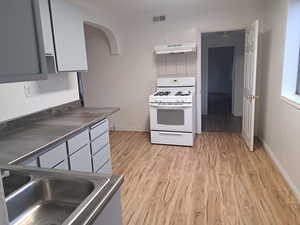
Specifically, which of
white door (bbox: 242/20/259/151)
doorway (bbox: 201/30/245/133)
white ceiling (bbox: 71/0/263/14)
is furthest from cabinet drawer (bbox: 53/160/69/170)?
doorway (bbox: 201/30/245/133)

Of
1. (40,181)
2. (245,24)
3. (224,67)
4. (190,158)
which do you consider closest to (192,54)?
(245,24)

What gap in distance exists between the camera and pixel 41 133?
6.21ft

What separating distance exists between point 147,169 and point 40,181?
207 cm

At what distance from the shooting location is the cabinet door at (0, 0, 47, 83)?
2.16 ft

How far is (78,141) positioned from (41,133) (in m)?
0.32

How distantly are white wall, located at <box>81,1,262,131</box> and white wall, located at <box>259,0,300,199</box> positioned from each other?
2.49ft

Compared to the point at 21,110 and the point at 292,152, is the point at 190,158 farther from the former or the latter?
the point at 21,110

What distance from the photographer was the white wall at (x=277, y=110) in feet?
7.75

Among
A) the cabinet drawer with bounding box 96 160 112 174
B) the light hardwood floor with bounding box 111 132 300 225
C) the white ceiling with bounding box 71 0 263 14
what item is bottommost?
the light hardwood floor with bounding box 111 132 300 225

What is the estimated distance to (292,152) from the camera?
2.39m

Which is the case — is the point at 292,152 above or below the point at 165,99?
below

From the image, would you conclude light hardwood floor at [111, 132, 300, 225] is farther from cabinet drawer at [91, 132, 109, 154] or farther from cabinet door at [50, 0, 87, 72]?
cabinet door at [50, 0, 87, 72]

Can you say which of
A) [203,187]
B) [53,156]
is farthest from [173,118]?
[53,156]

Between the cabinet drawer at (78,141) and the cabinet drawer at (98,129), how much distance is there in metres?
0.11
